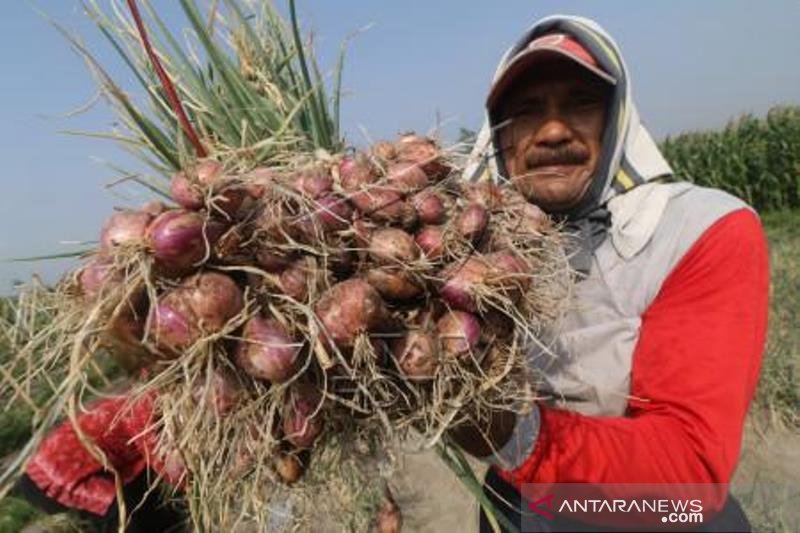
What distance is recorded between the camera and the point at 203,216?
783mm

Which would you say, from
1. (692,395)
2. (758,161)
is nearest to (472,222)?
(692,395)

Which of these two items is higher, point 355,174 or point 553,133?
point 355,174

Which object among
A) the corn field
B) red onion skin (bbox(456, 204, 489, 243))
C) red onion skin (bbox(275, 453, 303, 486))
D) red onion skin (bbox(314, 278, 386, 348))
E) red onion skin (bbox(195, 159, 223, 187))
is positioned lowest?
the corn field

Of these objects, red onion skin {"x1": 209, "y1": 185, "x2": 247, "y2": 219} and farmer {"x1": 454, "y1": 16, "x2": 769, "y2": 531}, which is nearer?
red onion skin {"x1": 209, "y1": 185, "x2": 247, "y2": 219}

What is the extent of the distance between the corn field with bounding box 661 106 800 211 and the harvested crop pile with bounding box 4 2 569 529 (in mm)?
11598

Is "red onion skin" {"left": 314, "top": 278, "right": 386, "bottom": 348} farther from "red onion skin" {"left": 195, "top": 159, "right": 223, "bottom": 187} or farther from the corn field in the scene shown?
the corn field

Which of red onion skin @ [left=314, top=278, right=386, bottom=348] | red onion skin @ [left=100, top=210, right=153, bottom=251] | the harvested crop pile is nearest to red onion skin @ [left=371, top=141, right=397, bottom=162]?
the harvested crop pile

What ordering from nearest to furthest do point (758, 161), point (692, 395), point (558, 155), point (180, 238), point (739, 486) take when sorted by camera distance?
point (180, 238)
point (692, 395)
point (558, 155)
point (739, 486)
point (758, 161)

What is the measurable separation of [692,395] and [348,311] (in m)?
0.70

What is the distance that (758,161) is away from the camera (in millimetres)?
11219

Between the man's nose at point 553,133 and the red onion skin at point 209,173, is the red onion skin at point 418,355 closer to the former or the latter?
the red onion skin at point 209,173

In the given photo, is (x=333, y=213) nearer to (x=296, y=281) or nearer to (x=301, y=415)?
(x=296, y=281)

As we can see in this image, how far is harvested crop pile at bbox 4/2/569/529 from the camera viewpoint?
2.59ft

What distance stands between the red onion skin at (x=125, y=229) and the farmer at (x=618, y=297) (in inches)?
23.5
